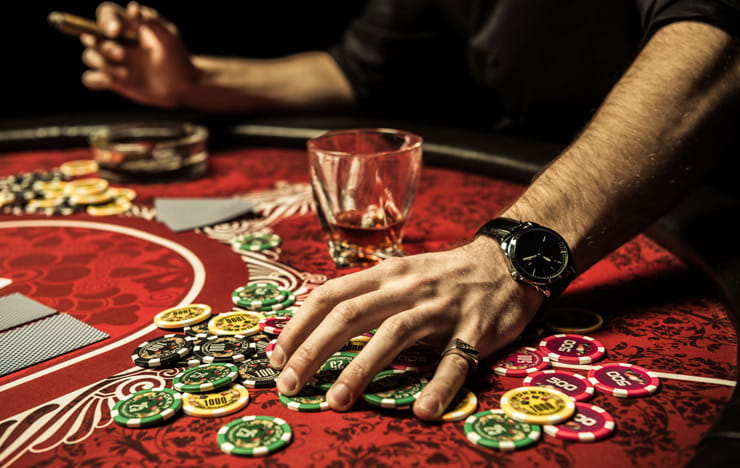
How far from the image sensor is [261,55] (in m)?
3.88

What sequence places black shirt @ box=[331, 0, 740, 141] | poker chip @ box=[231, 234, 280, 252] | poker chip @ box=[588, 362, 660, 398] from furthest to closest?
black shirt @ box=[331, 0, 740, 141]
poker chip @ box=[231, 234, 280, 252]
poker chip @ box=[588, 362, 660, 398]

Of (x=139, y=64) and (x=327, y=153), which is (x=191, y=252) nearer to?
(x=327, y=153)

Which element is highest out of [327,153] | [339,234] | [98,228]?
[327,153]

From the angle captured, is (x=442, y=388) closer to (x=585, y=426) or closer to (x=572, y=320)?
(x=585, y=426)

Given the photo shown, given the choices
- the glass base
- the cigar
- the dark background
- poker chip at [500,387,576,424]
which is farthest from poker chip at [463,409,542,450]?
the dark background

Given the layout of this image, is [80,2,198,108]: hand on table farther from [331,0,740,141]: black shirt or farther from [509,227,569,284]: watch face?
[509,227,569,284]: watch face

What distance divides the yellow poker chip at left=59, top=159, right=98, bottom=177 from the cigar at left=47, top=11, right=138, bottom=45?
16.0 inches

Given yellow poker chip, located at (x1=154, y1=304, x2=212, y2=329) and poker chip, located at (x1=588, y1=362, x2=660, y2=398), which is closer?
poker chip, located at (x1=588, y1=362, x2=660, y2=398)

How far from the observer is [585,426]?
0.80 meters

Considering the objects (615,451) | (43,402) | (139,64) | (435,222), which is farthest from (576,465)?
(139,64)

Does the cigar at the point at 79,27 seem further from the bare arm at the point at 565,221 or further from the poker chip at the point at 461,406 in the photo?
the poker chip at the point at 461,406

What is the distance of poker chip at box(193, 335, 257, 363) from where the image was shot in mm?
963

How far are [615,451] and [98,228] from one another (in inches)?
49.0

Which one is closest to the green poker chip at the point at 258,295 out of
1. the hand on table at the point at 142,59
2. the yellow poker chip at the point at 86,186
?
the yellow poker chip at the point at 86,186
